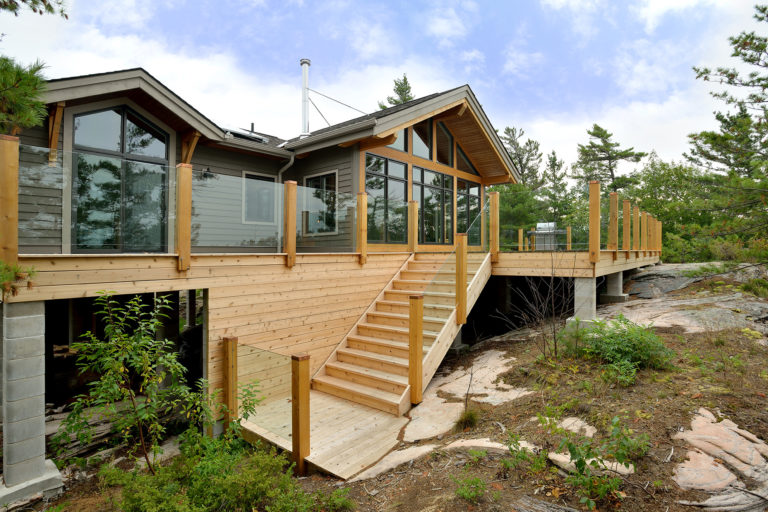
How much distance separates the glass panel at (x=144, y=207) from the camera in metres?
4.84

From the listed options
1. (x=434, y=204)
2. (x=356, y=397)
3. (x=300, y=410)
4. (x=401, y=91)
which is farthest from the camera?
(x=401, y=91)

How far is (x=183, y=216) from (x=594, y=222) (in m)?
6.86

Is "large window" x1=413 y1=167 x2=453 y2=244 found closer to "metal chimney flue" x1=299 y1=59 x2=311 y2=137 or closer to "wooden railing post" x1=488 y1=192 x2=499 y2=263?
"wooden railing post" x1=488 y1=192 x2=499 y2=263

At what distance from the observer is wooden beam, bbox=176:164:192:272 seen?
5.08m

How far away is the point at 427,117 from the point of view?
10.1 m

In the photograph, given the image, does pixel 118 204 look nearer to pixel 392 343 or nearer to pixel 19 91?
pixel 19 91

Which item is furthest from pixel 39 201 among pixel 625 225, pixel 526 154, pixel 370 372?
pixel 526 154

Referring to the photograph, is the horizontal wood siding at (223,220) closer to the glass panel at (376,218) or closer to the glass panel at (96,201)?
the glass panel at (96,201)

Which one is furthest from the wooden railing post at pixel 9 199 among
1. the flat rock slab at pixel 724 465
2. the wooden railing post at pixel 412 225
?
the wooden railing post at pixel 412 225

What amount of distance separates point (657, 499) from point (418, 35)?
2717cm

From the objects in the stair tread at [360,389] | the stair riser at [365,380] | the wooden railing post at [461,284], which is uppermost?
the wooden railing post at [461,284]

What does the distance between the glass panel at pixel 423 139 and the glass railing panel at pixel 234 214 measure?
5.80 meters

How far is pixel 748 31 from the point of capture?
5.85 m

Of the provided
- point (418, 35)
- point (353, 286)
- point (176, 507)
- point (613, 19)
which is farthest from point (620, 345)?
point (418, 35)
